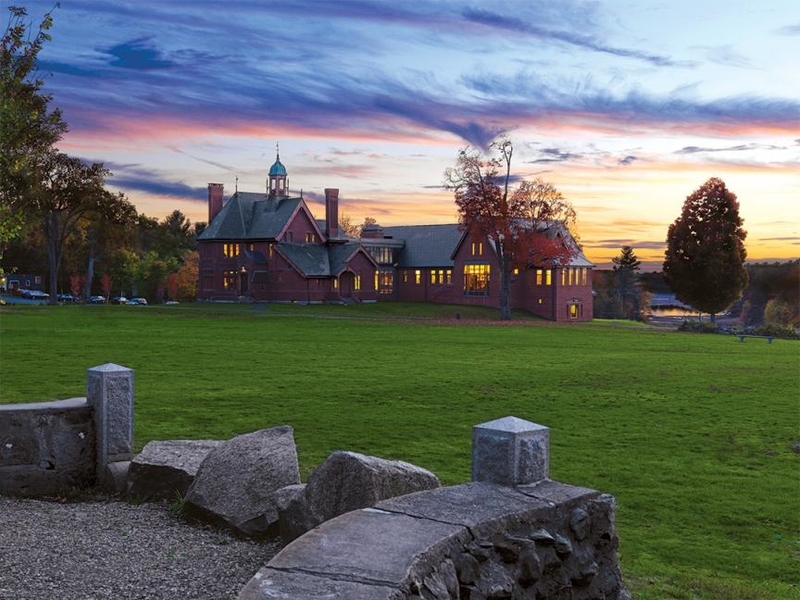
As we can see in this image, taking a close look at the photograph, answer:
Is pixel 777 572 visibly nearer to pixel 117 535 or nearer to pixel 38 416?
pixel 117 535

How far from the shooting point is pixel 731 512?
11289 millimetres

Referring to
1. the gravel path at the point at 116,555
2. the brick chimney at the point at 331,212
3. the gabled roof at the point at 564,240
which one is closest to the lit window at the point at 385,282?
the brick chimney at the point at 331,212

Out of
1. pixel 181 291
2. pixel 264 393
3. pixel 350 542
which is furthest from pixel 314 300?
pixel 350 542

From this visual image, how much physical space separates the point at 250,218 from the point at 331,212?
7422 millimetres

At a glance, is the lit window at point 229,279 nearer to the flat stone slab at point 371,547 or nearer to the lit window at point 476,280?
the lit window at point 476,280

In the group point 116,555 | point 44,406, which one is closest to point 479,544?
point 116,555

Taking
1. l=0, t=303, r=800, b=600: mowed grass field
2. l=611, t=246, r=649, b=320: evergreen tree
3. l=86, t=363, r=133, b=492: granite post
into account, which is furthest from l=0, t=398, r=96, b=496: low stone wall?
l=611, t=246, r=649, b=320: evergreen tree

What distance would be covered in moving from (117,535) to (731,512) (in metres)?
7.62

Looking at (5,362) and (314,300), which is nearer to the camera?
(5,362)

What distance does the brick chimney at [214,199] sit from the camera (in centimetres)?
8100

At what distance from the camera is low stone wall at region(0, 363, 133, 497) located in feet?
35.3

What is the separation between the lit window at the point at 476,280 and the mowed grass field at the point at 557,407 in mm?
33939

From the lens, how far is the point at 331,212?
263 feet

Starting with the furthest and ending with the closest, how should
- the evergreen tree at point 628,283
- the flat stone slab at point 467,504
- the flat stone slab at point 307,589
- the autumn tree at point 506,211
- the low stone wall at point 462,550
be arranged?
1. the evergreen tree at point 628,283
2. the autumn tree at point 506,211
3. the flat stone slab at point 467,504
4. the low stone wall at point 462,550
5. the flat stone slab at point 307,589
